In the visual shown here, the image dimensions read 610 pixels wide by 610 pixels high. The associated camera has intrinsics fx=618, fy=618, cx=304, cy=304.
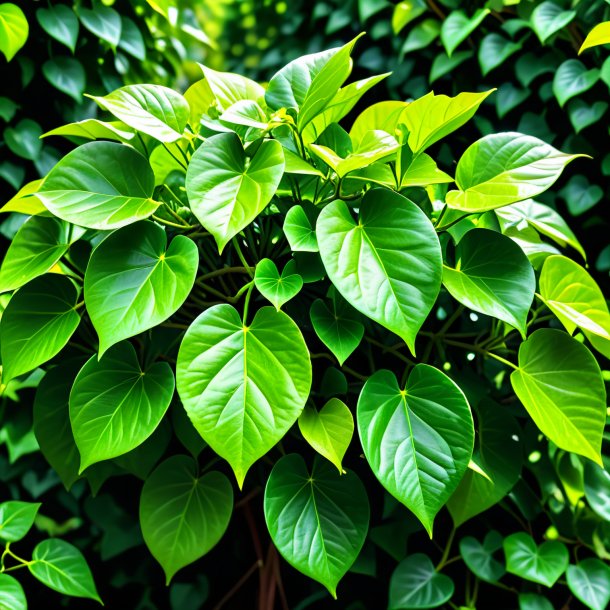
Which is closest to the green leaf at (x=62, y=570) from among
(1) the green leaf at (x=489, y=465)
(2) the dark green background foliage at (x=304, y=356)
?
(2) the dark green background foliage at (x=304, y=356)

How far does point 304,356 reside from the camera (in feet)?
2.16

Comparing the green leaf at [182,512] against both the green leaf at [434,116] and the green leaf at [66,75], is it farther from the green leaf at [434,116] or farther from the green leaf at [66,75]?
the green leaf at [66,75]

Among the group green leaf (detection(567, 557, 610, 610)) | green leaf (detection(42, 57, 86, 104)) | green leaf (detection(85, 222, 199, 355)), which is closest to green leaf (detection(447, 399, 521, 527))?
green leaf (detection(567, 557, 610, 610))

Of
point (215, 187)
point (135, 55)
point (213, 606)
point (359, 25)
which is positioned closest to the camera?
point (215, 187)

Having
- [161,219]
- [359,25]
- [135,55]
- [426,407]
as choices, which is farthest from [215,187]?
[359,25]

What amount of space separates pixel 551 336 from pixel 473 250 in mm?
149

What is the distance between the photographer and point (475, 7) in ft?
4.62

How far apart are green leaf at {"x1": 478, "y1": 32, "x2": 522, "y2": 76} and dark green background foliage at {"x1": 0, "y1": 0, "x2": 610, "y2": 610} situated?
0.19 m

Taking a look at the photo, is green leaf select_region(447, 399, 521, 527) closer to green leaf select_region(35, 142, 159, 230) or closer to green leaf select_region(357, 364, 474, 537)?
green leaf select_region(357, 364, 474, 537)

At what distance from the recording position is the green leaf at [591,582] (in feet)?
2.97

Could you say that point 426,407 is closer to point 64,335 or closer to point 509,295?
point 509,295

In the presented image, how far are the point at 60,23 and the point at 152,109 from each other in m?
0.68

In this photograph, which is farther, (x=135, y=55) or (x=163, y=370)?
(x=135, y=55)

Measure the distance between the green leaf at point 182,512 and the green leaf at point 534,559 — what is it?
0.43m
